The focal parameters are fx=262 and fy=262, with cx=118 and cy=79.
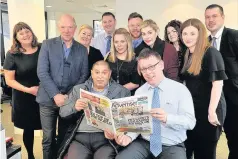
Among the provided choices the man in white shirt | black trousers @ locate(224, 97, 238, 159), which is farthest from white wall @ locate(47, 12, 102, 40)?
black trousers @ locate(224, 97, 238, 159)

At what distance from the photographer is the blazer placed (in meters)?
2.44

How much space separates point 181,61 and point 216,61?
0.43m

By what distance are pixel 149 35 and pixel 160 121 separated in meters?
0.94

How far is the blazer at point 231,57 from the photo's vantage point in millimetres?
2438

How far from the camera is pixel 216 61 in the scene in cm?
Result: 207

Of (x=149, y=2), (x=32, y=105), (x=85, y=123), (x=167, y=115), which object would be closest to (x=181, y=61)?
(x=167, y=115)

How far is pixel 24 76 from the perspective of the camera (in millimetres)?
2785

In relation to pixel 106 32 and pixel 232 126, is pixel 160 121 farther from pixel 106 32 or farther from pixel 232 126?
pixel 106 32

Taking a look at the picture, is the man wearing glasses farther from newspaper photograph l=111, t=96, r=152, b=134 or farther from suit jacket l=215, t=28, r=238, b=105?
suit jacket l=215, t=28, r=238, b=105

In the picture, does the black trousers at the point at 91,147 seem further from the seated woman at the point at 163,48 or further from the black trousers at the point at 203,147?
the seated woman at the point at 163,48

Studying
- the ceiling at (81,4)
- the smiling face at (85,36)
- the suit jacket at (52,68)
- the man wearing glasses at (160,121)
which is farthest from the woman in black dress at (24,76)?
the ceiling at (81,4)

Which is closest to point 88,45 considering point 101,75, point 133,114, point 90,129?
point 101,75

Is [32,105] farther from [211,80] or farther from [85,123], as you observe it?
[211,80]

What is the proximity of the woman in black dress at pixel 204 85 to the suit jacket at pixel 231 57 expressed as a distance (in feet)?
1.17
